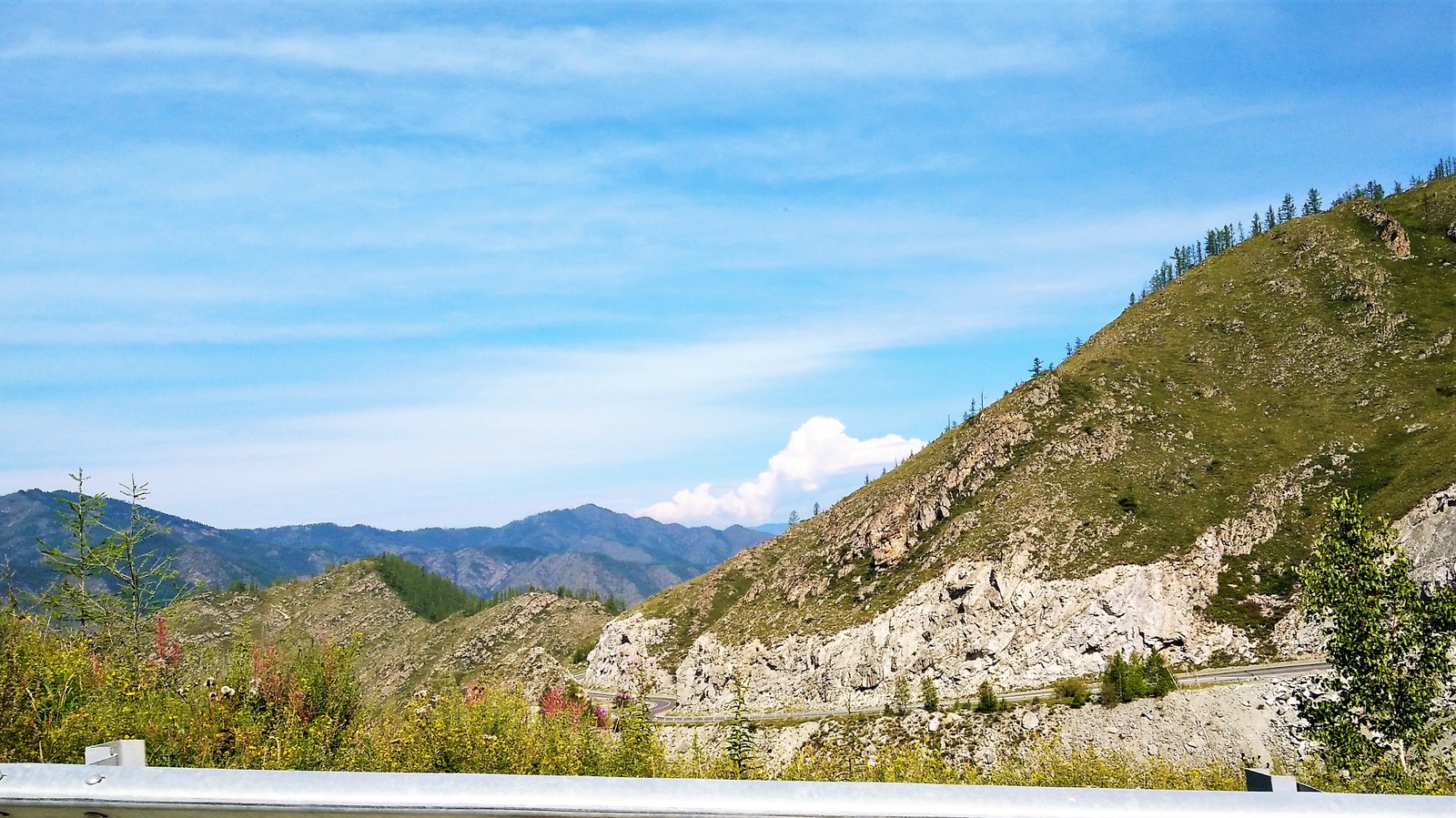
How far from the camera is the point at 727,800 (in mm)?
2924

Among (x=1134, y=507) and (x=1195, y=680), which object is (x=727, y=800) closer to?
(x=1195, y=680)

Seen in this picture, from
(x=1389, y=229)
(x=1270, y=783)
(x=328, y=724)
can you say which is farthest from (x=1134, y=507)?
(x=1270, y=783)

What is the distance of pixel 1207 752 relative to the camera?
6481cm

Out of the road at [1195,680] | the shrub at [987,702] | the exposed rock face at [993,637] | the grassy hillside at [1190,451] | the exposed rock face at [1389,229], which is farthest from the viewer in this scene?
the exposed rock face at [1389,229]

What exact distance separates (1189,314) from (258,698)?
16161 centimetres

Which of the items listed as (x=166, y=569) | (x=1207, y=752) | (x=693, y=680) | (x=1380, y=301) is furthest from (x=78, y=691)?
(x=1380, y=301)

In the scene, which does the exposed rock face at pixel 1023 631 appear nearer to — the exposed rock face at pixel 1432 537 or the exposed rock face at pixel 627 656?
the exposed rock face at pixel 1432 537

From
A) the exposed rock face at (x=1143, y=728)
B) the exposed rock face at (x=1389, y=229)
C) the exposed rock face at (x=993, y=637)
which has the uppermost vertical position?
the exposed rock face at (x=1389, y=229)

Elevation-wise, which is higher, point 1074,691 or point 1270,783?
point 1270,783

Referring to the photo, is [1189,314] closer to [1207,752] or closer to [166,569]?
[1207,752]

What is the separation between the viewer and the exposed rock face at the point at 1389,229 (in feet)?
481

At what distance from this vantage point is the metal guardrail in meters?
2.90

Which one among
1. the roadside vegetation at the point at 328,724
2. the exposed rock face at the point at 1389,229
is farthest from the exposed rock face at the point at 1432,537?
the roadside vegetation at the point at 328,724

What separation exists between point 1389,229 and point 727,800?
614 ft
